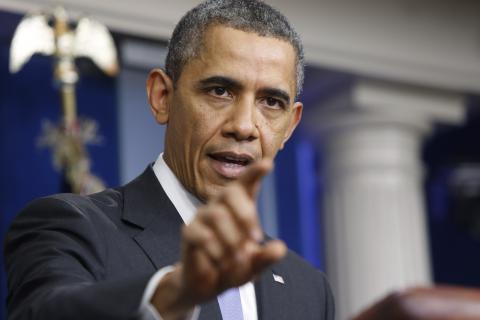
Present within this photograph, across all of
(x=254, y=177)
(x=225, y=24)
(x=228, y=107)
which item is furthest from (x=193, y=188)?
(x=254, y=177)

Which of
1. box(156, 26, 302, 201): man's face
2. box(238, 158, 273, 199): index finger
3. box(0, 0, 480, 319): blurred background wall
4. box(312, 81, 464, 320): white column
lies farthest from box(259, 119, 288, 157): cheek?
box(312, 81, 464, 320): white column

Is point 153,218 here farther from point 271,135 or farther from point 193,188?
point 271,135

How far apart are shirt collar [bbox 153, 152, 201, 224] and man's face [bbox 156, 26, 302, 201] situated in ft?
0.05

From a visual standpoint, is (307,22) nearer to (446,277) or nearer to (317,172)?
(317,172)

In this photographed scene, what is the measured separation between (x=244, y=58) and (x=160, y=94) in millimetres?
246

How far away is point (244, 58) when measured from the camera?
5.77 feet

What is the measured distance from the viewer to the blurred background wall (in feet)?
15.1

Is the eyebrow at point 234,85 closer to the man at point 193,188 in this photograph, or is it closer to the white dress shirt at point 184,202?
the man at point 193,188

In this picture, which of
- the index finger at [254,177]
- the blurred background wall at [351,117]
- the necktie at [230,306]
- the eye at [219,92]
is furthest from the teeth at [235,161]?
the blurred background wall at [351,117]

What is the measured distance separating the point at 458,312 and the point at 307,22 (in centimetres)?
443

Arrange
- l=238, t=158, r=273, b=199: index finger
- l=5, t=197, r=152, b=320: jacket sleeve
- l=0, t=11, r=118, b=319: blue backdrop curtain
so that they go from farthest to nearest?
l=0, t=11, r=118, b=319: blue backdrop curtain → l=5, t=197, r=152, b=320: jacket sleeve → l=238, t=158, r=273, b=199: index finger

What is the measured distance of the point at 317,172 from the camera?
5.78 meters

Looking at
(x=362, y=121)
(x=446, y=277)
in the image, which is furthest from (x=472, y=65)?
(x=446, y=277)

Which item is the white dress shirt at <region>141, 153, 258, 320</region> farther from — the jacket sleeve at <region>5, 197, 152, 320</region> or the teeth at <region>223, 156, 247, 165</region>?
the jacket sleeve at <region>5, 197, 152, 320</region>
